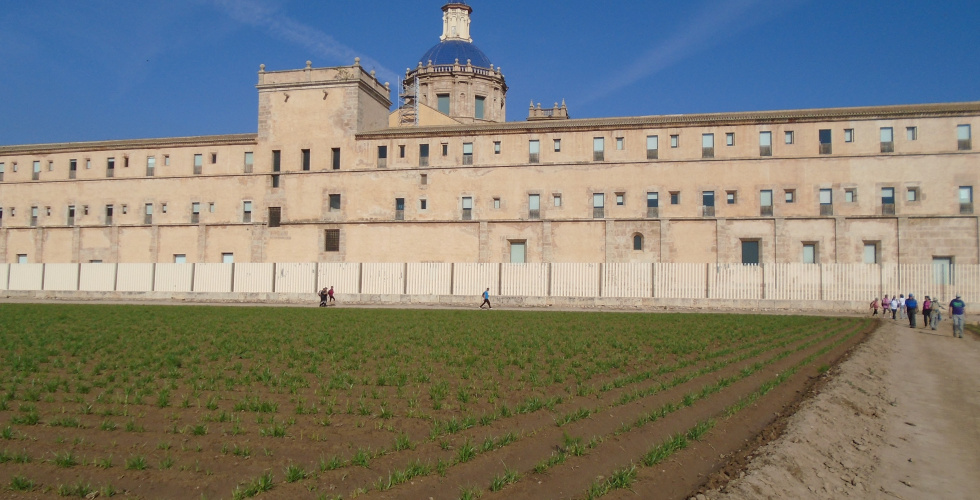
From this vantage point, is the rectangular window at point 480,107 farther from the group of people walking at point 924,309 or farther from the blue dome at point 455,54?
the group of people walking at point 924,309

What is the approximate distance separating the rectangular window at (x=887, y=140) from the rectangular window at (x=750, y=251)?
943 cm

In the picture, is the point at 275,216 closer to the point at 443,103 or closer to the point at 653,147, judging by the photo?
the point at 443,103

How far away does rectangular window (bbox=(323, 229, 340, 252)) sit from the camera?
47156 mm

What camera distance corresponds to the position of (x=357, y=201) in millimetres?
46969

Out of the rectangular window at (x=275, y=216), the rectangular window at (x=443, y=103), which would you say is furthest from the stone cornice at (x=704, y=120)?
the rectangular window at (x=443, y=103)

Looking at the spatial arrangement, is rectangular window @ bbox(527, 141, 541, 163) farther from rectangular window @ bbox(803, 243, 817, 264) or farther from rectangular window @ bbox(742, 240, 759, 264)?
rectangular window @ bbox(803, 243, 817, 264)

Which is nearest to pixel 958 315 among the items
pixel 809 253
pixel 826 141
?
pixel 809 253

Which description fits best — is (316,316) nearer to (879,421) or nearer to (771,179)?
(879,421)

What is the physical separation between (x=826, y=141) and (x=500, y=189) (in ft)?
68.6

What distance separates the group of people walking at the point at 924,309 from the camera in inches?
959

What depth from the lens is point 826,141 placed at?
41.8m

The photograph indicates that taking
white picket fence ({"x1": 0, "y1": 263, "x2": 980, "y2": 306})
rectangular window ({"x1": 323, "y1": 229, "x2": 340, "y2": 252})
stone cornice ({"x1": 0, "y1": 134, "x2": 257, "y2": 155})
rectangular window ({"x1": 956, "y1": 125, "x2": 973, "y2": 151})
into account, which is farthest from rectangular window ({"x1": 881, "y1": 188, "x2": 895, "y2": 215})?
stone cornice ({"x1": 0, "y1": 134, "x2": 257, "y2": 155})

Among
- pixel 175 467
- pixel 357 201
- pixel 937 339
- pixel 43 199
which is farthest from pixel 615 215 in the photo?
pixel 43 199

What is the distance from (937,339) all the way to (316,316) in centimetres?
2352
